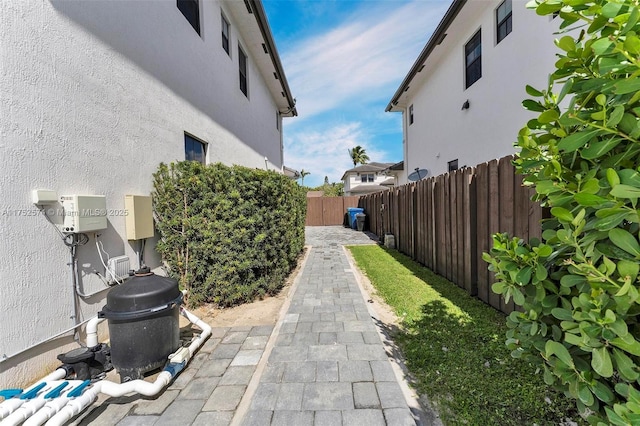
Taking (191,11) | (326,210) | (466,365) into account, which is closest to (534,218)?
(466,365)

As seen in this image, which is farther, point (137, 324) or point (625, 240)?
point (137, 324)

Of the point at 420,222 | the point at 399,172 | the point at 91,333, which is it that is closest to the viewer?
the point at 91,333

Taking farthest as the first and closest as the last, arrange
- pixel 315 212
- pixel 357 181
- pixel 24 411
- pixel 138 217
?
pixel 357 181 < pixel 315 212 < pixel 138 217 < pixel 24 411

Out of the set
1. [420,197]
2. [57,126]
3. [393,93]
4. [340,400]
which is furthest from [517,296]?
[393,93]

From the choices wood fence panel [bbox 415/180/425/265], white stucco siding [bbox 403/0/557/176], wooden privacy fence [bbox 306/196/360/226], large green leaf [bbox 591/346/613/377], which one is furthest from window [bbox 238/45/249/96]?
wooden privacy fence [bbox 306/196/360/226]

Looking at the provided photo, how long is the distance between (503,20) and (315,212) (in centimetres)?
1554

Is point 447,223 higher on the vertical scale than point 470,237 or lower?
higher

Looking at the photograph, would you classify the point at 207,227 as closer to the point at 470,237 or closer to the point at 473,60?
the point at 470,237

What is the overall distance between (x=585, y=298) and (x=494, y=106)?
8.62m

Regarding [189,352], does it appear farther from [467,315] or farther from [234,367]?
[467,315]

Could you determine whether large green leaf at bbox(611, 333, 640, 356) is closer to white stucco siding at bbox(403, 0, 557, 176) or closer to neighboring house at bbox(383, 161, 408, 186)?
white stucco siding at bbox(403, 0, 557, 176)

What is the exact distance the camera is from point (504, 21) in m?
7.38

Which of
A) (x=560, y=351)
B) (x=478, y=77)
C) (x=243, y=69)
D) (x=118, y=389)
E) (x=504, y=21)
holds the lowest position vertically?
(x=118, y=389)

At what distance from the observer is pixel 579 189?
1076 millimetres
